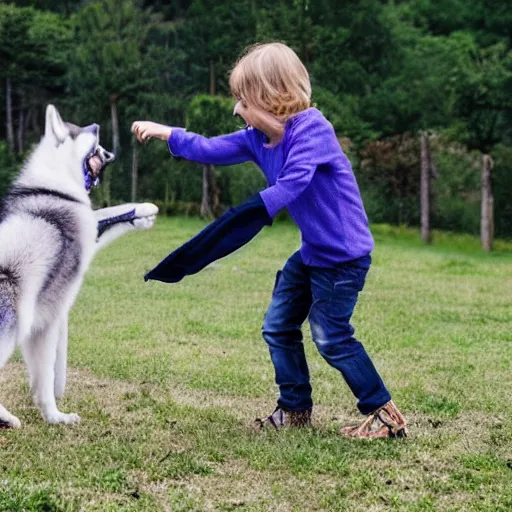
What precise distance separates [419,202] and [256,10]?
1231 cm

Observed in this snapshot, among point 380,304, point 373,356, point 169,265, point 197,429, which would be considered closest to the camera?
point 169,265

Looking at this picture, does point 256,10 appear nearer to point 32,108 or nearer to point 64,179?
point 32,108

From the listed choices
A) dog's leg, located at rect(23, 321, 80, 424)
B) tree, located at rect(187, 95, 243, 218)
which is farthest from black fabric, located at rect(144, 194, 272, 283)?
tree, located at rect(187, 95, 243, 218)

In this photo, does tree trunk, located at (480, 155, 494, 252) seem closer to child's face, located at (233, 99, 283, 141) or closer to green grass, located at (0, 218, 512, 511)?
green grass, located at (0, 218, 512, 511)

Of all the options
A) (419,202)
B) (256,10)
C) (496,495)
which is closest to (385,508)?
(496,495)

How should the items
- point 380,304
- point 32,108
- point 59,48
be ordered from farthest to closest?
point 32,108, point 59,48, point 380,304

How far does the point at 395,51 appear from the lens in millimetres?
28344

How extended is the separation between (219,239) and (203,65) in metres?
25.2

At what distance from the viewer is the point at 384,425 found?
13.5ft

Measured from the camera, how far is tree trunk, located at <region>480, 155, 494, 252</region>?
14523 mm

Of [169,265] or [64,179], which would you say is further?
[64,179]

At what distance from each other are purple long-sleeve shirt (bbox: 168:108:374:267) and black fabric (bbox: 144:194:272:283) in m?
0.13

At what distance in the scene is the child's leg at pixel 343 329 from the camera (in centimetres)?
402

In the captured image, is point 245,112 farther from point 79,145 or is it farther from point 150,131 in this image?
point 79,145
